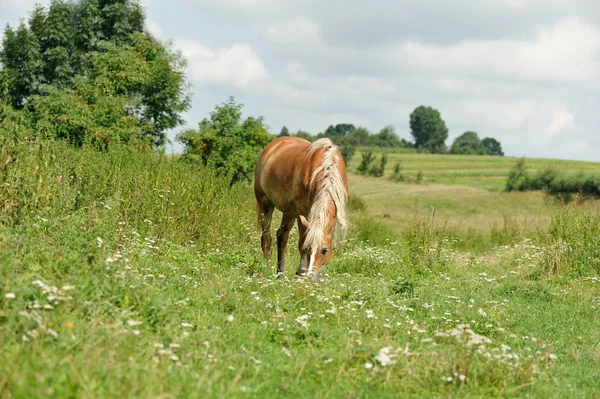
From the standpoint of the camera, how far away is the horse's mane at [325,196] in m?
7.69

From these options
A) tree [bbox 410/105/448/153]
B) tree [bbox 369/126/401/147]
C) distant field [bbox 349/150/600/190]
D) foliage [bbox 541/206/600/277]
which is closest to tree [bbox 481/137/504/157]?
tree [bbox 410/105/448/153]

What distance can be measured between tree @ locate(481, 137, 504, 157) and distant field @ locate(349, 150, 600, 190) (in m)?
54.8

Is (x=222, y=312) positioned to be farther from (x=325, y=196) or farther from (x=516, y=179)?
(x=516, y=179)

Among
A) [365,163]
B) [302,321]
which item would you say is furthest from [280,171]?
[365,163]

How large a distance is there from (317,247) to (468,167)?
7794 centimetres

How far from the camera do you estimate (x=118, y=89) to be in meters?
27.6

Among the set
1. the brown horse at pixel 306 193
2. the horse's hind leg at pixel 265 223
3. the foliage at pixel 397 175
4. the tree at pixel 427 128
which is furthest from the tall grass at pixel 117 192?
the tree at pixel 427 128

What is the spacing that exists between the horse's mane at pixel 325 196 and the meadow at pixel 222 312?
684 millimetres

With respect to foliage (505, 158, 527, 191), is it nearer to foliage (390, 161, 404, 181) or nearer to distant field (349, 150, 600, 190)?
distant field (349, 150, 600, 190)

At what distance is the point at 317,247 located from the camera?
7.64 meters

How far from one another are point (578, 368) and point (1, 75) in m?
34.5

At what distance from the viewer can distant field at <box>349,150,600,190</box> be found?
7125 centimetres

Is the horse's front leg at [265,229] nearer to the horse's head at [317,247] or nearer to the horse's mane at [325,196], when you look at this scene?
the horse's mane at [325,196]

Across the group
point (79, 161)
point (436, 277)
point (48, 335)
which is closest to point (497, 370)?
point (48, 335)
